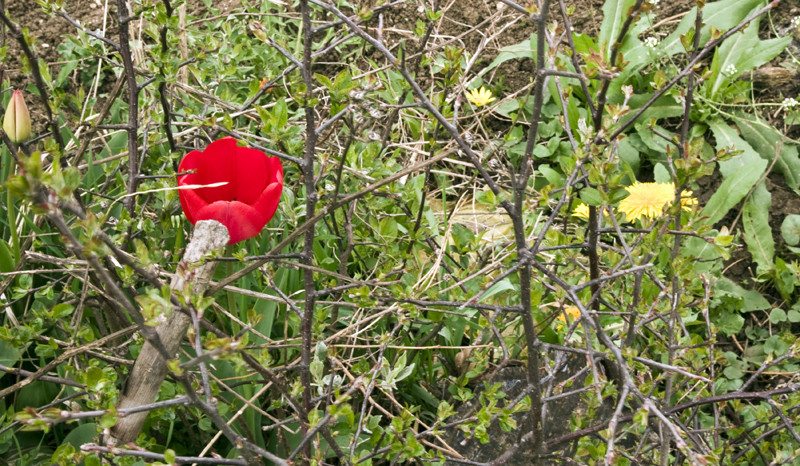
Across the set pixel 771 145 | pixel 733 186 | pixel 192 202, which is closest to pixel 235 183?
pixel 192 202

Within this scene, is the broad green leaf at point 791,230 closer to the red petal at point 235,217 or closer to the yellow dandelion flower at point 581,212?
the yellow dandelion flower at point 581,212

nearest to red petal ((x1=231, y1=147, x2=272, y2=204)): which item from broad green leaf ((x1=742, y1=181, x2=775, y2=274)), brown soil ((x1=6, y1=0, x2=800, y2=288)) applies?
brown soil ((x1=6, y1=0, x2=800, y2=288))

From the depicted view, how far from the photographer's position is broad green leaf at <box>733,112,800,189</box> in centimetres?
225

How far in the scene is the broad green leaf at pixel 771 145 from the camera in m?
2.25

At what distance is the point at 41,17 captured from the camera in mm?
2738

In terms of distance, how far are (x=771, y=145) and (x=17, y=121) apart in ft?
7.31

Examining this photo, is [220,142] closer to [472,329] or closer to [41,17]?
[472,329]

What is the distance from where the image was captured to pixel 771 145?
2.36 metres

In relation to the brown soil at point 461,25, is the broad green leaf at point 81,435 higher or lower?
lower

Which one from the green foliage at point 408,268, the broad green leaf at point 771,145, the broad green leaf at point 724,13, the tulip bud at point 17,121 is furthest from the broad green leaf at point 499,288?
the broad green leaf at point 724,13

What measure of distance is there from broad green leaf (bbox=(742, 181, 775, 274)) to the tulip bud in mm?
1943

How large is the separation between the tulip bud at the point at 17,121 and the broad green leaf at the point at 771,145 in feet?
6.80

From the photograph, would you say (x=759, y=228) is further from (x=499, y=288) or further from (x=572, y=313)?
(x=499, y=288)

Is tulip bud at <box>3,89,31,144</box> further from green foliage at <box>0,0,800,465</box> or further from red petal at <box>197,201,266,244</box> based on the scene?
red petal at <box>197,201,266,244</box>
